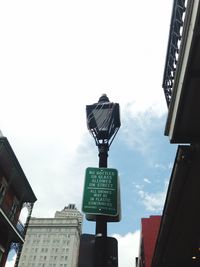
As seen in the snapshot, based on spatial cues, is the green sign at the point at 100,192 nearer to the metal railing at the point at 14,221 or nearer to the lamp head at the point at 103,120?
the lamp head at the point at 103,120

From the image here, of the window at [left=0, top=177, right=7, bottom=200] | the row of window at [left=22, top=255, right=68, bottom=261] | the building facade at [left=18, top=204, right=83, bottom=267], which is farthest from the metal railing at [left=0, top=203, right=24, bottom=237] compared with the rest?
the row of window at [left=22, top=255, right=68, bottom=261]

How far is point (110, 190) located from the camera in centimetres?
460

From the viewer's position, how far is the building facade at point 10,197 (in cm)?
1855

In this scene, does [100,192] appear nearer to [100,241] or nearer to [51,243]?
[100,241]

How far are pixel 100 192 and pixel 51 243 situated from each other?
129m

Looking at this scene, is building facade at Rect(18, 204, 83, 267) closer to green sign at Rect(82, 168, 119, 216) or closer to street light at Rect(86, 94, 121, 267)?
street light at Rect(86, 94, 121, 267)

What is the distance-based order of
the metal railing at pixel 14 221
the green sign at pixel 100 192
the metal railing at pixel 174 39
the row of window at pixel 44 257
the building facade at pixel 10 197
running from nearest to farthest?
1. the green sign at pixel 100 192
2. the metal railing at pixel 174 39
3. the building facade at pixel 10 197
4. the metal railing at pixel 14 221
5. the row of window at pixel 44 257

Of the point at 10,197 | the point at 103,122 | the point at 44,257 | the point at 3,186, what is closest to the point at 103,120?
the point at 103,122

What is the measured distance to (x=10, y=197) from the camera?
68.7 ft

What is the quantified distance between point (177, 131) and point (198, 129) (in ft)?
1.91

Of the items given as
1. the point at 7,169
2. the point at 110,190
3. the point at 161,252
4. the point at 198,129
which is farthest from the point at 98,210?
the point at 7,169

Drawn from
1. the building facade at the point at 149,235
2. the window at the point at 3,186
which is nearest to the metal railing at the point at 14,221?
the window at the point at 3,186

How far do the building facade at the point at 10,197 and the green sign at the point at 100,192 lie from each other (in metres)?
14.1

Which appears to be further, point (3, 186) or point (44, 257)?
point (44, 257)
